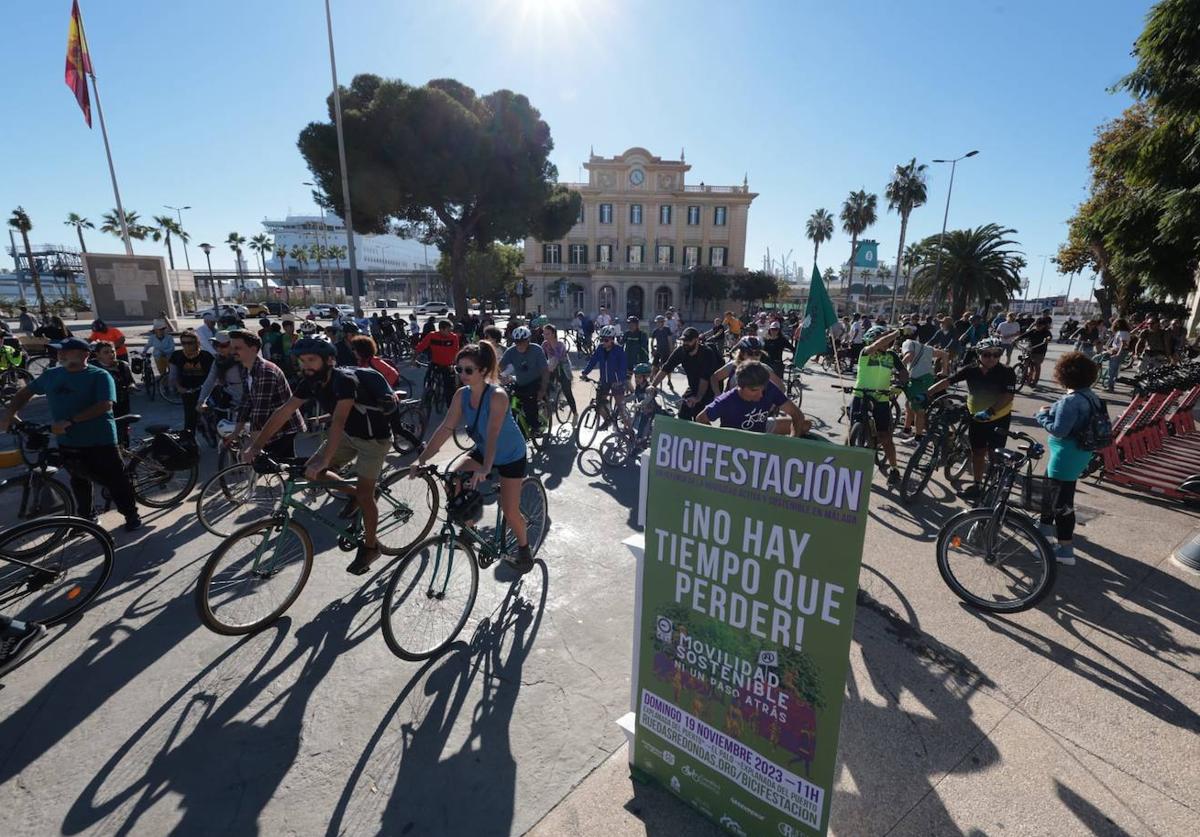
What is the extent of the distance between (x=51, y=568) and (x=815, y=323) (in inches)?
295

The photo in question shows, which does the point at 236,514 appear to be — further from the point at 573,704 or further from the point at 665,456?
the point at 665,456

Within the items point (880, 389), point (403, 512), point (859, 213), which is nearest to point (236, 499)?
point (403, 512)

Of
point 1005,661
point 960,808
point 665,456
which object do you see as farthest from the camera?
point 1005,661

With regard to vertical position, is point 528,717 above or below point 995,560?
below

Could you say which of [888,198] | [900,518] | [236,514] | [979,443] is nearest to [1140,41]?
[979,443]

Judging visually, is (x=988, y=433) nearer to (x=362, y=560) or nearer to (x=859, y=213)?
(x=362, y=560)

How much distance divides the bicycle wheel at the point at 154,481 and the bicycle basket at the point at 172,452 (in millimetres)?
46

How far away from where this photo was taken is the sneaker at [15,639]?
10.4ft

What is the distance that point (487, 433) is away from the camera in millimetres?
3748

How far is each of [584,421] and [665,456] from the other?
6808mm

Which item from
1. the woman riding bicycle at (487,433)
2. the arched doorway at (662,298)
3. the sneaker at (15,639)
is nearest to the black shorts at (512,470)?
the woman riding bicycle at (487,433)

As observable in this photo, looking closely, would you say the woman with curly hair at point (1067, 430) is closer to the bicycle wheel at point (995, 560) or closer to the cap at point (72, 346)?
the bicycle wheel at point (995, 560)

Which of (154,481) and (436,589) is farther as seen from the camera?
(154,481)

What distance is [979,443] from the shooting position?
18.8ft
